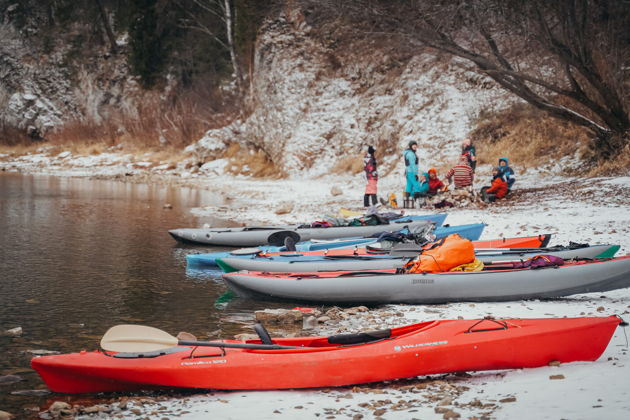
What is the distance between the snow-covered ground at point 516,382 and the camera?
4.09 meters

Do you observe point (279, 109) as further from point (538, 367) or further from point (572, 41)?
point (538, 367)

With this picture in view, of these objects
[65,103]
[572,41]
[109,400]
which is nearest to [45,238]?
[109,400]

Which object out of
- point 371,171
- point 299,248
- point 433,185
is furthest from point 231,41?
point 299,248

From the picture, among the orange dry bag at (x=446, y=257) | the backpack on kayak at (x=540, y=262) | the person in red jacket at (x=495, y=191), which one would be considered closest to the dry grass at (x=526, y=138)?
the person in red jacket at (x=495, y=191)

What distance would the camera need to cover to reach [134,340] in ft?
15.8

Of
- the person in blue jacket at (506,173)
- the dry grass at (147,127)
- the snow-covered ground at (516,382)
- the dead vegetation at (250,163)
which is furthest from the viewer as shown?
the dry grass at (147,127)

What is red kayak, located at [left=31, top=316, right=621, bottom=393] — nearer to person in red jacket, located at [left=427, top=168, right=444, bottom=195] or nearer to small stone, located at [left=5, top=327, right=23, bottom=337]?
small stone, located at [left=5, top=327, right=23, bottom=337]

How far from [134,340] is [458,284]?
3659 mm

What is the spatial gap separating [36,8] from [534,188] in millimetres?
35097

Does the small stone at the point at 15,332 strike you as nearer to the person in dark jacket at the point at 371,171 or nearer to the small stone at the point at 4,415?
the small stone at the point at 4,415

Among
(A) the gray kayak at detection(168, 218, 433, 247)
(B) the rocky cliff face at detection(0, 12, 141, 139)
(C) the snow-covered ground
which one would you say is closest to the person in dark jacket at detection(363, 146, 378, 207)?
(C) the snow-covered ground

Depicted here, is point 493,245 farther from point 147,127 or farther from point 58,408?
point 147,127

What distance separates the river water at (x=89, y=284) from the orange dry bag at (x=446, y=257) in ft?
5.83

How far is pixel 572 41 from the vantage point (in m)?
13.9
